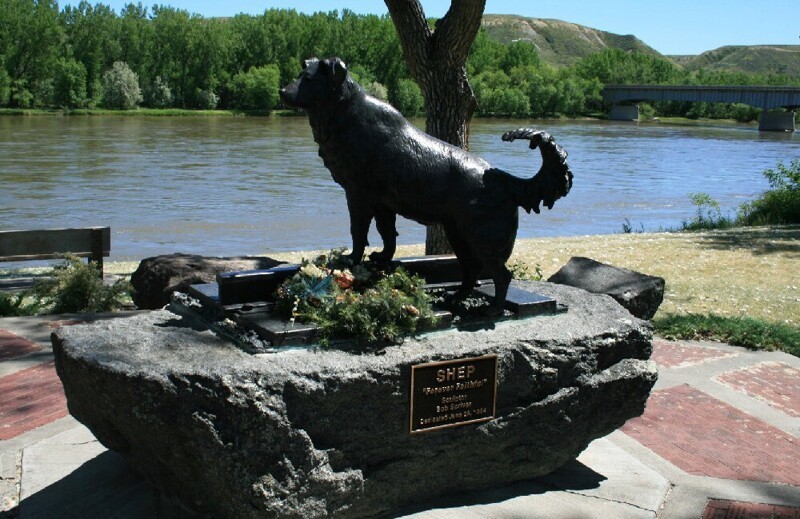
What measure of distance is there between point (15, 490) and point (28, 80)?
230 ft

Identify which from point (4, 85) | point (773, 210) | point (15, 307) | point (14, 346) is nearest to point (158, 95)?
point (4, 85)

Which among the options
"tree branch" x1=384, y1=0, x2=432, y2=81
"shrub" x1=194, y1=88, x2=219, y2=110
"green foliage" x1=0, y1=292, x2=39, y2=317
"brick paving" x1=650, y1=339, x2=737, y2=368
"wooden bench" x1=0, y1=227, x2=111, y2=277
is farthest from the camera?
"shrub" x1=194, y1=88, x2=219, y2=110

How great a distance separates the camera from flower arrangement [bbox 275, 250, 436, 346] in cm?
423

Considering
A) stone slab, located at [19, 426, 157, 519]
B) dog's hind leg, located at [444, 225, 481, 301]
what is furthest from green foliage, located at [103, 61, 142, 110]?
dog's hind leg, located at [444, 225, 481, 301]

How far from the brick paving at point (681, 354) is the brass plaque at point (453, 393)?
11.6ft

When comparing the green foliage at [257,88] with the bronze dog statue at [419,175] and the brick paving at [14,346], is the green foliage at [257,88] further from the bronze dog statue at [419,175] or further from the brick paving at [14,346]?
the bronze dog statue at [419,175]

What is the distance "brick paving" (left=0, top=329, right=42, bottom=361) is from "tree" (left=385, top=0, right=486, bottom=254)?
4633 millimetres

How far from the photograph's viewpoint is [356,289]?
15.4 ft

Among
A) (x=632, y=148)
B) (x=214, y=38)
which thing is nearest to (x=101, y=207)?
(x=632, y=148)

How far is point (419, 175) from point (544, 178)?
0.73m

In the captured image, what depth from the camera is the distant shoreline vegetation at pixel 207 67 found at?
66188 millimetres

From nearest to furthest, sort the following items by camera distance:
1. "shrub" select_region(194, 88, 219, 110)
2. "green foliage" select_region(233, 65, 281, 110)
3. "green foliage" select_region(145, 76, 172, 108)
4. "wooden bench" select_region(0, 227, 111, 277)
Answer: "wooden bench" select_region(0, 227, 111, 277), "green foliage" select_region(233, 65, 281, 110), "green foliage" select_region(145, 76, 172, 108), "shrub" select_region(194, 88, 219, 110)

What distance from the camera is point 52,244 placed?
9438mm

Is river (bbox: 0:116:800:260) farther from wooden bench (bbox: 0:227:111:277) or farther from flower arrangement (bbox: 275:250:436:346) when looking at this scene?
flower arrangement (bbox: 275:250:436:346)
